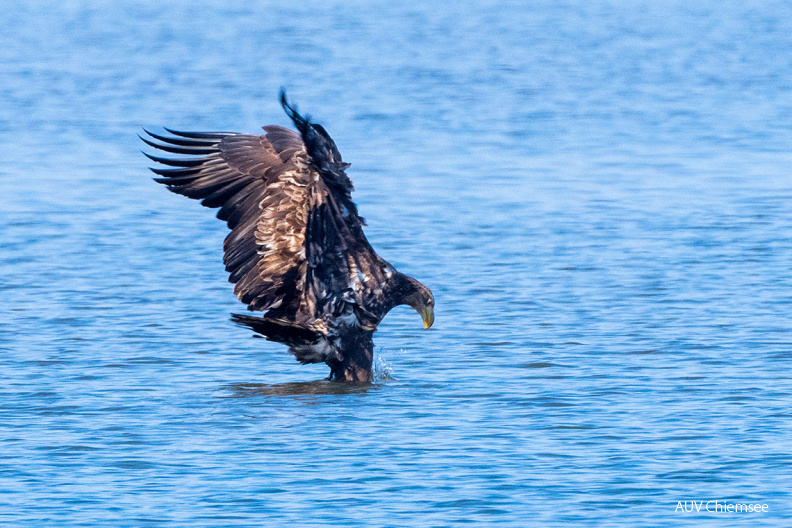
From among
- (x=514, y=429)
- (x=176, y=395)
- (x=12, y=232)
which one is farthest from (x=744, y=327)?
(x=12, y=232)

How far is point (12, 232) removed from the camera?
1417 centimetres

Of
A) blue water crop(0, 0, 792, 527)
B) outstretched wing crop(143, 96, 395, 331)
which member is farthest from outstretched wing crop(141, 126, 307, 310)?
blue water crop(0, 0, 792, 527)

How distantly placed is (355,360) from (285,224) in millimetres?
908

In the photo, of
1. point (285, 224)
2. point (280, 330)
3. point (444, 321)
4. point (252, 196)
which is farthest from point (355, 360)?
point (444, 321)

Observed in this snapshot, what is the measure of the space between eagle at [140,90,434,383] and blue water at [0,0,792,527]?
36 cm

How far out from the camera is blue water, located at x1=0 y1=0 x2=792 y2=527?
23.5 feet

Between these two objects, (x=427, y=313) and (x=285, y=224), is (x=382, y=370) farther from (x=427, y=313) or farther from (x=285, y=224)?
(x=285, y=224)

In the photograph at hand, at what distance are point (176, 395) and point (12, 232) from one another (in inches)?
228

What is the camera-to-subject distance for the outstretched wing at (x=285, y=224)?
28.3 feet

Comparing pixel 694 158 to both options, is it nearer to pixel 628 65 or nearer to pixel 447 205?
pixel 447 205

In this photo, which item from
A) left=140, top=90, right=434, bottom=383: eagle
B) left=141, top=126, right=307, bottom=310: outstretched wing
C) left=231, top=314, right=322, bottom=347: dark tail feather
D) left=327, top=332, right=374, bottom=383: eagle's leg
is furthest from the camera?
left=327, top=332, right=374, bottom=383: eagle's leg

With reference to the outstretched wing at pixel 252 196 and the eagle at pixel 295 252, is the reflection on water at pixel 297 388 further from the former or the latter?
the outstretched wing at pixel 252 196

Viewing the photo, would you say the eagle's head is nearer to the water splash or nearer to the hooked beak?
the hooked beak

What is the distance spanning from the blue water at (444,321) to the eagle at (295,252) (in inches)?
14.1
